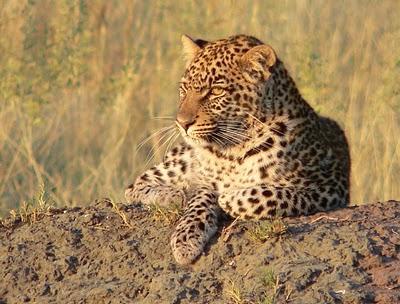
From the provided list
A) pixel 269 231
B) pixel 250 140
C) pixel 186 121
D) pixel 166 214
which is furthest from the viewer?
pixel 250 140

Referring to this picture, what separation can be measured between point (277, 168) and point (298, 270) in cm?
143

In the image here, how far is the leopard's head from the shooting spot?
791cm

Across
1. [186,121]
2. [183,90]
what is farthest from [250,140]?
[183,90]

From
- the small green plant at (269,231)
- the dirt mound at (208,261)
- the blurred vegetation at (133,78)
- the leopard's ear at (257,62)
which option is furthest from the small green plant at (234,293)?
the blurred vegetation at (133,78)

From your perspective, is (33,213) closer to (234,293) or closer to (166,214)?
(166,214)

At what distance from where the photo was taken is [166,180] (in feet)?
28.7

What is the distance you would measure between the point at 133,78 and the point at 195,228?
4.96 m

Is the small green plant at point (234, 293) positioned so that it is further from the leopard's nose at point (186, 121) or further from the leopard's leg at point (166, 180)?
the leopard's leg at point (166, 180)

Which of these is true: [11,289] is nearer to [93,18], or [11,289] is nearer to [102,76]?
[102,76]

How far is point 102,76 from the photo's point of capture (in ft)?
44.0

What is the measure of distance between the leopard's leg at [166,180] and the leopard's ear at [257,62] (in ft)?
3.00

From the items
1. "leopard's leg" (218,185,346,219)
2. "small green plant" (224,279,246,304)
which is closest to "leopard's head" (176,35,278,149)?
"leopard's leg" (218,185,346,219)

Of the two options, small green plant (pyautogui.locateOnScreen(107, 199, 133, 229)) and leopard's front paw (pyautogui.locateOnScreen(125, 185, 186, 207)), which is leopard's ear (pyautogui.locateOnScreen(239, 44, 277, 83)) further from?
small green plant (pyautogui.locateOnScreen(107, 199, 133, 229))

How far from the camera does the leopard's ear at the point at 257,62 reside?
26.2 feet
